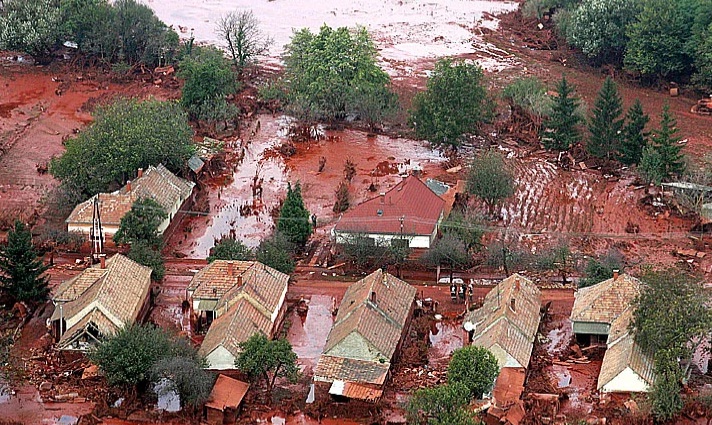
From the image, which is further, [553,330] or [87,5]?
[87,5]

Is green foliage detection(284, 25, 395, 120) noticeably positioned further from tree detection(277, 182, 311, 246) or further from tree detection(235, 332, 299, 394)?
tree detection(235, 332, 299, 394)

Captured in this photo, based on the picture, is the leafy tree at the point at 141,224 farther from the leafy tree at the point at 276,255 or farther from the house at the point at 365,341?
the house at the point at 365,341

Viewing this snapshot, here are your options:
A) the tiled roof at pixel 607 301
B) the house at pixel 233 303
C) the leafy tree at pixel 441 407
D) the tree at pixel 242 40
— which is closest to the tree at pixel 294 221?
the house at pixel 233 303

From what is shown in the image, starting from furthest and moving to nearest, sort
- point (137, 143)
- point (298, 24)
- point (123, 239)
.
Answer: point (298, 24), point (137, 143), point (123, 239)

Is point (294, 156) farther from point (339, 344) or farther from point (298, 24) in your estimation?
point (298, 24)

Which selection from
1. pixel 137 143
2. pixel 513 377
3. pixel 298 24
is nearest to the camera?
pixel 513 377

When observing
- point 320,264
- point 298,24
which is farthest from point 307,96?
point 298,24

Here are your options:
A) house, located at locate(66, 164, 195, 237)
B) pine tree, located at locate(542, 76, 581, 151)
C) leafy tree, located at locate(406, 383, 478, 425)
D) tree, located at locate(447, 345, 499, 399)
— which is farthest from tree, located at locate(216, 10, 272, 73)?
leafy tree, located at locate(406, 383, 478, 425)
